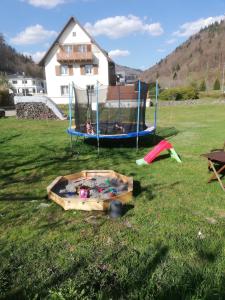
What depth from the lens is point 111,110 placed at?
1388 centimetres

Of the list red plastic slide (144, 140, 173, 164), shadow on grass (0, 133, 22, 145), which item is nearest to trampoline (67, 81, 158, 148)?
red plastic slide (144, 140, 173, 164)

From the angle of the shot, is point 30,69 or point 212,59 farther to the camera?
point 30,69

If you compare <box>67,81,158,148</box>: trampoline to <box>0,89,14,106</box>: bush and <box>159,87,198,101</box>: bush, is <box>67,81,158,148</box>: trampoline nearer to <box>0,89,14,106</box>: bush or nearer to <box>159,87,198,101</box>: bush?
<box>159,87,198,101</box>: bush

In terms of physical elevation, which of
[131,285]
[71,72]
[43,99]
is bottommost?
[131,285]

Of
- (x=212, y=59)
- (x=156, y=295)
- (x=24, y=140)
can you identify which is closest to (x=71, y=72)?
(x=24, y=140)

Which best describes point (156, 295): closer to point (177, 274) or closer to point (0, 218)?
point (177, 274)

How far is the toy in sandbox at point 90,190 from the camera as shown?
5617 mm

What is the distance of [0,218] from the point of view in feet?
17.7

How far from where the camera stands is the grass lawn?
3.50 metres

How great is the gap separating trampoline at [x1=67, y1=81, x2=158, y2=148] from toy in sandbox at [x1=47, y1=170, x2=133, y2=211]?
11.0 feet

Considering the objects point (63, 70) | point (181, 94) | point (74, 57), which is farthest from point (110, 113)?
point (63, 70)

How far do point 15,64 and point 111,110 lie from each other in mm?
126344

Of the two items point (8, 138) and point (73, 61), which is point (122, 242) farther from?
point (73, 61)

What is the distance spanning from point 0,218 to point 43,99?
1784cm
